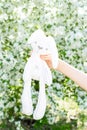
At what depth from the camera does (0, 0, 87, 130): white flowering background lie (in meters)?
4.50

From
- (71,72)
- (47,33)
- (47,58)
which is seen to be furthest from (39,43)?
(47,33)

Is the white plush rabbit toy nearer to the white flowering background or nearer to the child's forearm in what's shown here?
the child's forearm

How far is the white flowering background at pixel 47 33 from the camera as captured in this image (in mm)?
4504

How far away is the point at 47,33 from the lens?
462cm

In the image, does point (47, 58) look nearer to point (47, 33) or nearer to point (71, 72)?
point (71, 72)

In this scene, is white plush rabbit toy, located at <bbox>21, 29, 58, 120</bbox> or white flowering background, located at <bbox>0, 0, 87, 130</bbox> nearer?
white plush rabbit toy, located at <bbox>21, 29, 58, 120</bbox>

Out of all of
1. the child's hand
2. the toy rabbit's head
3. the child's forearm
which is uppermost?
the toy rabbit's head

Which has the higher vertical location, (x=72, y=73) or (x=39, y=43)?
(x=39, y=43)

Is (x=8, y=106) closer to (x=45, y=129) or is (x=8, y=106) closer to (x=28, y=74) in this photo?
(x=45, y=129)

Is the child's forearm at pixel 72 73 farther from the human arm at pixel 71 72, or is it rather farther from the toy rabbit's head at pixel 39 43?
the toy rabbit's head at pixel 39 43

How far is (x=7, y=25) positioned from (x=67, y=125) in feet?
4.66

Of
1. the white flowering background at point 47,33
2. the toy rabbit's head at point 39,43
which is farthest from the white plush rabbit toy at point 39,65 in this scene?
the white flowering background at point 47,33

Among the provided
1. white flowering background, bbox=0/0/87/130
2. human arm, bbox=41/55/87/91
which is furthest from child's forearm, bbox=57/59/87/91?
white flowering background, bbox=0/0/87/130

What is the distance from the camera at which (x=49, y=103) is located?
15.7 ft
